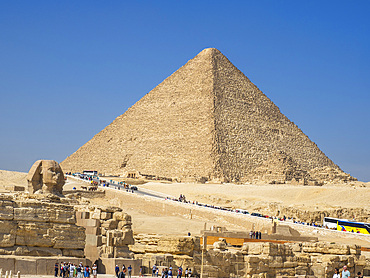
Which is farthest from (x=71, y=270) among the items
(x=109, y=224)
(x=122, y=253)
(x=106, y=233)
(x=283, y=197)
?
(x=283, y=197)

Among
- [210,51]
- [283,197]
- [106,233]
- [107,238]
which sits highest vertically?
[210,51]

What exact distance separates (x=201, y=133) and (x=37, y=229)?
434 feet

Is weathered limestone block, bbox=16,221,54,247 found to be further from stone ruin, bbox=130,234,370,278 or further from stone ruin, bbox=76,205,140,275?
stone ruin, bbox=130,234,370,278

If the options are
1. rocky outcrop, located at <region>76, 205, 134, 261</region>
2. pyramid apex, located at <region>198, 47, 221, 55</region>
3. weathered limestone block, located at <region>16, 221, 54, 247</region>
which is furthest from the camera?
pyramid apex, located at <region>198, 47, 221, 55</region>

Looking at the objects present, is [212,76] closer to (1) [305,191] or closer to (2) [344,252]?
(1) [305,191]

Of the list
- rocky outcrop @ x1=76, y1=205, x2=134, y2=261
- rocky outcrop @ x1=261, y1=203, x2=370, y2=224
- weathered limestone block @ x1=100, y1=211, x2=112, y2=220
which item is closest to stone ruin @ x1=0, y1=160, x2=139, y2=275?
rocky outcrop @ x1=76, y1=205, x2=134, y2=261

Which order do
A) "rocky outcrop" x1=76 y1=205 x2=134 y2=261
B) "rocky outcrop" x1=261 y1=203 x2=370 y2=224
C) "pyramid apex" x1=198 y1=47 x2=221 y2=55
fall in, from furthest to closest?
"pyramid apex" x1=198 y1=47 x2=221 y2=55, "rocky outcrop" x1=261 y1=203 x2=370 y2=224, "rocky outcrop" x1=76 y1=205 x2=134 y2=261

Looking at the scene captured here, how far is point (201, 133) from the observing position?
144 metres

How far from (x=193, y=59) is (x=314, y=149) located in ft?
109

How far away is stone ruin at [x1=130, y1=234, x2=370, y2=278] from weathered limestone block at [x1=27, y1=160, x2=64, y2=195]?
632 cm

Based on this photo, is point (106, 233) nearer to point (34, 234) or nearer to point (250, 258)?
point (34, 234)

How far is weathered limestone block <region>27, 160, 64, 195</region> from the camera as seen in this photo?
21.8 metres

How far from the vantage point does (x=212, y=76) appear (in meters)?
157

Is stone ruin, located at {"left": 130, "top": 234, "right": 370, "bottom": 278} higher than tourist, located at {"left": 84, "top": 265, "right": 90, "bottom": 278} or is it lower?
higher
